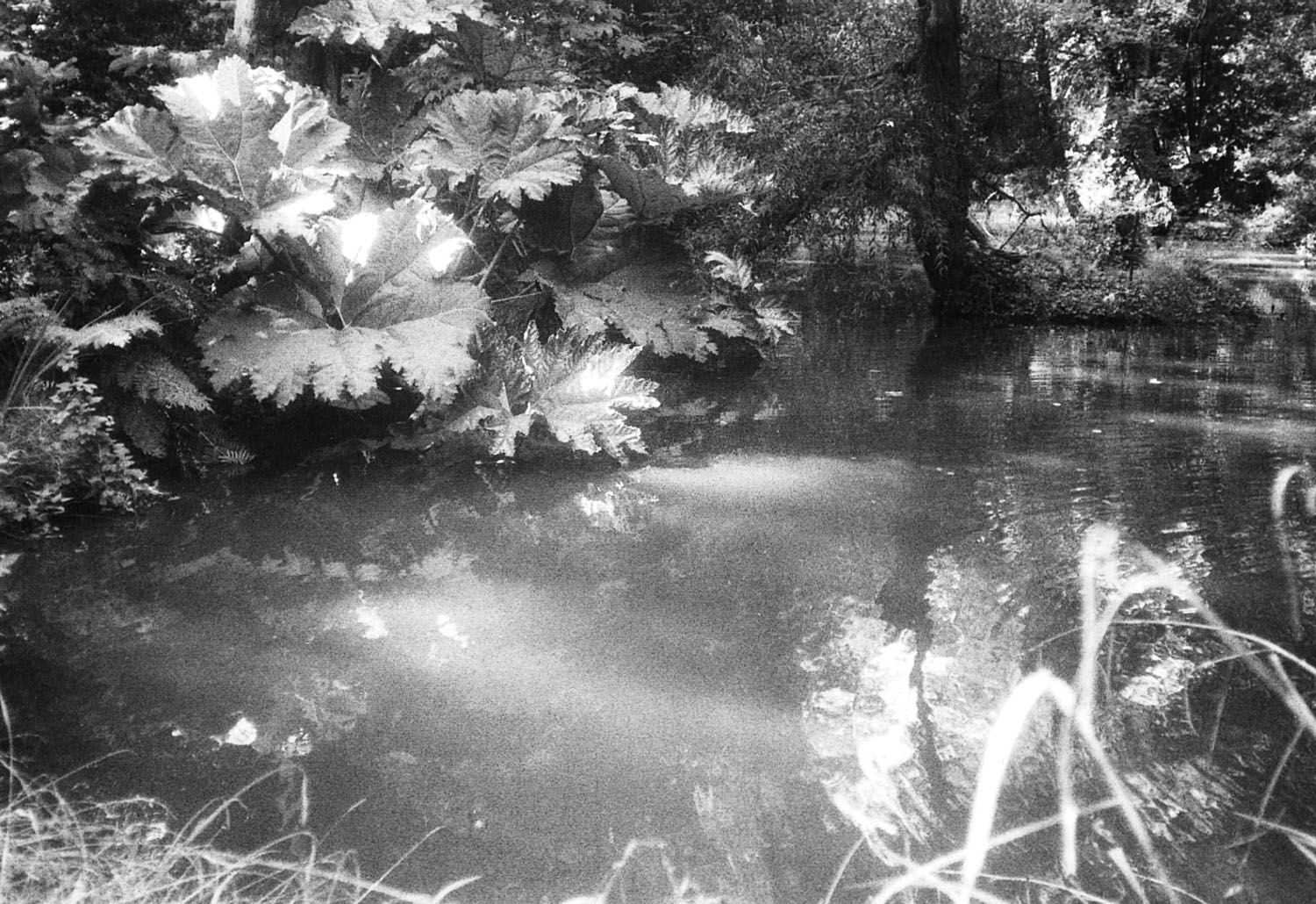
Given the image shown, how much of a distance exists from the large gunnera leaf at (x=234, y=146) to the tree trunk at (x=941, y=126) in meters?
5.59

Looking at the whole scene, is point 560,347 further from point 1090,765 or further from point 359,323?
point 1090,765

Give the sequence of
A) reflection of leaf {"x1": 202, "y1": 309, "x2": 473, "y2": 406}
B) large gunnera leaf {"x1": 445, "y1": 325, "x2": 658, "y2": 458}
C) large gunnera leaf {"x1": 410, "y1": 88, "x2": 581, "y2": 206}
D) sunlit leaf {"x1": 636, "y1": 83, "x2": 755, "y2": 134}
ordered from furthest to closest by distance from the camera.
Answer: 1. sunlit leaf {"x1": 636, "y1": 83, "x2": 755, "y2": 134}
2. large gunnera leaf {"x1": 410, "y1": 88, "x2": 581, "y2": 206}
3. large gunnera leaf {"x1": 445, "y1": 325, "x2": 658, "y2": 458}
4. reflection of leaf {"x1": 202, "y1": 309, "x2": 473, "y2": 406}

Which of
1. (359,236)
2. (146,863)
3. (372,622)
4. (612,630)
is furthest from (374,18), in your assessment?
(146,863)

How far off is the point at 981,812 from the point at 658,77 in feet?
45.6

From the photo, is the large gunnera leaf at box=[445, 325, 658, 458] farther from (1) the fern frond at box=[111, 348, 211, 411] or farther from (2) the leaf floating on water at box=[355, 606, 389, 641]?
(2) the leaf floating on water at box=[355, 606, 389, 641]

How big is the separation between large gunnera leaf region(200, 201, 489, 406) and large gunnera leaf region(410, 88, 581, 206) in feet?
1.04

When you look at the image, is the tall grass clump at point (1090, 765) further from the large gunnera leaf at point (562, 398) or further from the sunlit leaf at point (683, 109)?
the sunlit leaf at point (683, 109)

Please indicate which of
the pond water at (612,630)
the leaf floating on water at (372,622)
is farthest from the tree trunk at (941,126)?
the leaf floating on water at (372,622)

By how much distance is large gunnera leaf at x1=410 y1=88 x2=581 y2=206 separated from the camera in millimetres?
4605

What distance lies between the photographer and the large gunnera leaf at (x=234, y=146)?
3926 millimetres

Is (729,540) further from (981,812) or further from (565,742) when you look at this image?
(981,812)

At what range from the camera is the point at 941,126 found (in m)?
8.66

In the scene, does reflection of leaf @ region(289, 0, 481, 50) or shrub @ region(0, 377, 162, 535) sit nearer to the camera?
shrub @ region(0, 377, 162, 535)

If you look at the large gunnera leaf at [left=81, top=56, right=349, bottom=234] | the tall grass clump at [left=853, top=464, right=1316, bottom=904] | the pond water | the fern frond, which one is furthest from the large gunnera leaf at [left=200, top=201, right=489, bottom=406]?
the tall grass clump at [left=853, top=464, right=1316, bottom=904]
